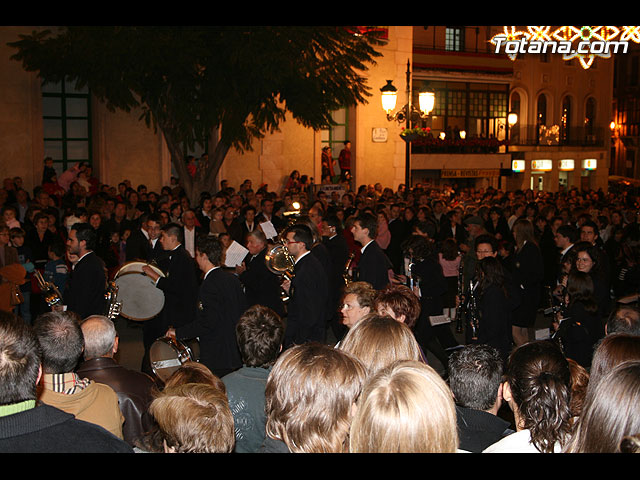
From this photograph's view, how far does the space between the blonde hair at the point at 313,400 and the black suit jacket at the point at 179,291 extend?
169 inches

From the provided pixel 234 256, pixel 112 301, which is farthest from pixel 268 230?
pixel 112 301

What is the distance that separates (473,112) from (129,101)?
24.5 metres

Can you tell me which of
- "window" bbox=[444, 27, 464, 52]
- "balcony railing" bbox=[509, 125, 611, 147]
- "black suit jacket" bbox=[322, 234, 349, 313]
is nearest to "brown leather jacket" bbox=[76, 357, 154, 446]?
"black suit jacket" bbox=[322, 234, 349, 313]

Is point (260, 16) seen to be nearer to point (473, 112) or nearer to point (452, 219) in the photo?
point (452, 219)

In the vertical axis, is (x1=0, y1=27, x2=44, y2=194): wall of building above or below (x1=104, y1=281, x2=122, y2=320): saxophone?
above

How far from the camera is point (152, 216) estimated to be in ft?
29.8

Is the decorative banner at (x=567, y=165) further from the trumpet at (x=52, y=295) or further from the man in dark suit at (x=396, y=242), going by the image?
the trumpet at (x=52, y=295)

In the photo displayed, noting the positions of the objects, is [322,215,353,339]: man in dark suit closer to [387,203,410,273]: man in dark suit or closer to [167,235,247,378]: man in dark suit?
[167,235,247,378]: man in dark suit

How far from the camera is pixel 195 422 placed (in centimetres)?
287

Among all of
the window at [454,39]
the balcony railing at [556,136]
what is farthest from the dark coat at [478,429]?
the balcony railing at [556,136]

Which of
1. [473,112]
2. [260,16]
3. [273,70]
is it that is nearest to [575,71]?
[473,112]

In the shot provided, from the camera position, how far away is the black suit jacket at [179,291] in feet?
23.0

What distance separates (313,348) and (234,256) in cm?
587

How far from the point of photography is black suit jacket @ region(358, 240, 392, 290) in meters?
7.58
